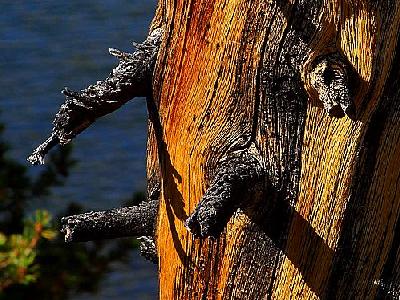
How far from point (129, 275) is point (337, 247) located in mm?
2765

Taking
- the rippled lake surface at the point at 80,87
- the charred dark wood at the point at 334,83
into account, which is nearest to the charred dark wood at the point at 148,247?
the charred dark wood at the point at 334,83

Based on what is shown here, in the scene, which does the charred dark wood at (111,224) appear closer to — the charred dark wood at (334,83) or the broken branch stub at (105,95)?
the broken branch stub at (105,95)

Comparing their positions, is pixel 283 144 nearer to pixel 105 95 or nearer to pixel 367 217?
pixel 367 217

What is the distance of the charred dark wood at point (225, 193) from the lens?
1.07 metres

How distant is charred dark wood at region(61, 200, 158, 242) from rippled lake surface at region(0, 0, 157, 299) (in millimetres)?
2303

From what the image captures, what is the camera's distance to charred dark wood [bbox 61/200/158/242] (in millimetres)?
1446

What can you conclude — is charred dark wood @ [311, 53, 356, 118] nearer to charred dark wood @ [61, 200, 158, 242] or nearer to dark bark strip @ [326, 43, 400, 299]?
dark bark strip @ [326, 43, 400, 299]

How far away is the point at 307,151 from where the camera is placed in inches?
46.8

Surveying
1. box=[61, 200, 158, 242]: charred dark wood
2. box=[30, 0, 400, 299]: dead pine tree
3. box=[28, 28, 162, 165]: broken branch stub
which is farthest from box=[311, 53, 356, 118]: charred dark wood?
box=[61, 200, 158, 242]: charred dark wood

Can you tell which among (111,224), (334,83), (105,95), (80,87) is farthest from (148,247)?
(80,87)

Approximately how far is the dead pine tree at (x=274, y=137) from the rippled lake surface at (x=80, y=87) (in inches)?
98.6

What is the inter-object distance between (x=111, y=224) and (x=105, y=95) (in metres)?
0.24

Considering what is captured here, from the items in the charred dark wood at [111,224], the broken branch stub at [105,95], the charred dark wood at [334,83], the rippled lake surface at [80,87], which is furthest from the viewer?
the rippled lake surface at [80,87]

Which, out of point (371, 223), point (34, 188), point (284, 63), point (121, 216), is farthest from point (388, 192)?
point (34, 188)
